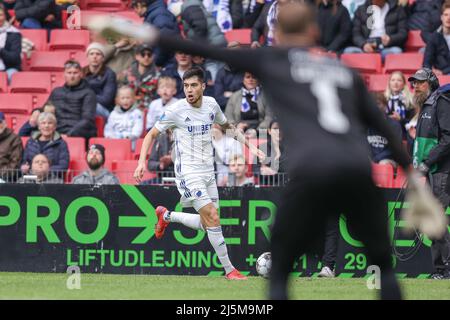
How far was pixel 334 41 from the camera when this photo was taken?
18.9 meters

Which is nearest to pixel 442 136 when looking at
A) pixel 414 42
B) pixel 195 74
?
pixel 195 74

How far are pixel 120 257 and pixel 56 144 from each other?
9.08 feet

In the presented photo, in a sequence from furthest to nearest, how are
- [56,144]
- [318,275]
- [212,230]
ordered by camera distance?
[56,144]
[318,275]
[212,230]

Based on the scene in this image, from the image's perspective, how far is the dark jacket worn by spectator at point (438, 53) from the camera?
17844mm

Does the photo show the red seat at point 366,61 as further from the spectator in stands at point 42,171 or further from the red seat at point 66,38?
the spectator in stands at point 42,171

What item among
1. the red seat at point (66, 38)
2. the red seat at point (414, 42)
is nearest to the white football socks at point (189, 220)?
the red seat at point (414, 42)

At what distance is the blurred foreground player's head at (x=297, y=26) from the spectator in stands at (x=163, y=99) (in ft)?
35.1

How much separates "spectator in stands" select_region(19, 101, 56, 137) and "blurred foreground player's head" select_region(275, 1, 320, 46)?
10.9 meters

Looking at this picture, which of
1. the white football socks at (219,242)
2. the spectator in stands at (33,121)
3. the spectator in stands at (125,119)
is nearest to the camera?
the white football socks at (219,242)

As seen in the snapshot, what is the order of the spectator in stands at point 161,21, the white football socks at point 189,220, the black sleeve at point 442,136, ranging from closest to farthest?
the black sleeve at point 442,136
the white football socks at point 189,220
the spectator in stands at point 161,21

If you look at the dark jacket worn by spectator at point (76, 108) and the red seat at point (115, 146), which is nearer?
the red seat at point (115, 146)

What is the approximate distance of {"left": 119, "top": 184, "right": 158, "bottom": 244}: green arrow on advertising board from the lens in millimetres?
14664

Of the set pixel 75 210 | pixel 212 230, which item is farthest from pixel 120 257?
pixel 212 230

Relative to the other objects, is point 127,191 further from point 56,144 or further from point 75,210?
point 56,144
